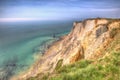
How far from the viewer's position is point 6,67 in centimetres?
6000

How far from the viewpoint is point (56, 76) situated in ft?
51.5

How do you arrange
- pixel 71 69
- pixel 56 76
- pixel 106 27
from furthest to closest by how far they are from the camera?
pixel 106 27 < pixel 71 69 < pixel 56 76

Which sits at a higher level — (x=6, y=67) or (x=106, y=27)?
(x=106, y=27)

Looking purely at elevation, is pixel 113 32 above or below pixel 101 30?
above

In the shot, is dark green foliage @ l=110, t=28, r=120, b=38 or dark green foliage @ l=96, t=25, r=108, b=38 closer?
dark green foliage @ l=110, t=28, r=120, b=38

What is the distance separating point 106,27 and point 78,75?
14.9 metres

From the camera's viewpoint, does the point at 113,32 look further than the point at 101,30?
No

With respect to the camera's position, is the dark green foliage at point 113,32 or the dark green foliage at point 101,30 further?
the dark green foliage at point 101,30

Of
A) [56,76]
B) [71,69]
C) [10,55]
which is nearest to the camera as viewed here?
[56,76]

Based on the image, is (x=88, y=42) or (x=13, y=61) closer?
(x=88, y=42)

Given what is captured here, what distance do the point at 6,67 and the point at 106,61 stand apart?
46.5m

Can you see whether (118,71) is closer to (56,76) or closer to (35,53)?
(56,76)

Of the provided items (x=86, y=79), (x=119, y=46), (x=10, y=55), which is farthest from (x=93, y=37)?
(x=10, y=55)

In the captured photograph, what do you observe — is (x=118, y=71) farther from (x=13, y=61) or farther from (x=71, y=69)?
(x=13, y=61)
